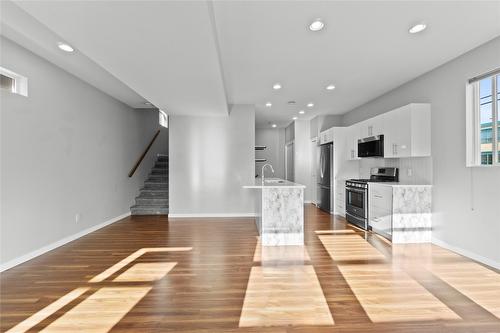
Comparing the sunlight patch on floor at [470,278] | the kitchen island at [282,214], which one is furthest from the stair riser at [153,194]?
the sunlight patch on floor at [470,278]

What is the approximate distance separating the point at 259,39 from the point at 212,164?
379 centimetres

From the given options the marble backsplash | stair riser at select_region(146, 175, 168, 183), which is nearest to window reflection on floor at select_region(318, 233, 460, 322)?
the marble backsplash

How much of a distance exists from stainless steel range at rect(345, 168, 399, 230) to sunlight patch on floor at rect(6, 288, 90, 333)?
455cm

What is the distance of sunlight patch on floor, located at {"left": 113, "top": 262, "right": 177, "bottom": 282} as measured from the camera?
2.81 m

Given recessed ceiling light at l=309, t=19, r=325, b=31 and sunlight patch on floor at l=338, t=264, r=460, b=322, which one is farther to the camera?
recessed ceiling light at l=309, t=19, r=325, b=31

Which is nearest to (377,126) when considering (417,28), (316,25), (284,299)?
(417,28)

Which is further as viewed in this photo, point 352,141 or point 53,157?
point 352,141

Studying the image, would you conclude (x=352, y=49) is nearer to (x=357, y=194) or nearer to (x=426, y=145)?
(x=426, y=145)

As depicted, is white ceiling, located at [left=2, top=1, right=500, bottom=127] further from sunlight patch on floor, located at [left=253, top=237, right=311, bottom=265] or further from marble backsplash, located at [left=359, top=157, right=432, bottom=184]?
sunlight patch on floor, located at [left=253, top=237, right=311, bottom=265]

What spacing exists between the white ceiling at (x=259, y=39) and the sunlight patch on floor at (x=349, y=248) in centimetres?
275

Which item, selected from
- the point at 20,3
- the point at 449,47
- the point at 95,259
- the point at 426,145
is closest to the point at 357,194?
the point at 426,145

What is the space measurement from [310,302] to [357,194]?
345cm

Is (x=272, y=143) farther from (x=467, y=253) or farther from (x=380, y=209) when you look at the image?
(x=467, y=253)

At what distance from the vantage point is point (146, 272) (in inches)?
118
